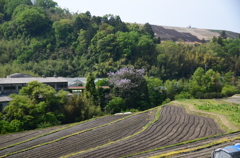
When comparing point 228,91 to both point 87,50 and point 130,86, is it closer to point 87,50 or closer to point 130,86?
point 130,86

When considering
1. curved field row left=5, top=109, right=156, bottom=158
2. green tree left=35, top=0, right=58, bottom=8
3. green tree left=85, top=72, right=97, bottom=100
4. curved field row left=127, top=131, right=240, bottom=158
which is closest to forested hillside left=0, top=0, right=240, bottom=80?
green tree left=35, top=0, right=58, bottom=8

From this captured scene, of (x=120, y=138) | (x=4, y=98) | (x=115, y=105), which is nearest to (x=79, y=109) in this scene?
(x=115, y=105)

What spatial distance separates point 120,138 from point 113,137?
19.8 inches

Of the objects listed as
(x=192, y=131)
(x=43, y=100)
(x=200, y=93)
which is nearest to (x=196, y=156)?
(x=192, y=131)

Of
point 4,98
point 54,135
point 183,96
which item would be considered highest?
point 4,98

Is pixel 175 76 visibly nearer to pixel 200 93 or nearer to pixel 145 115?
pixel 200 93

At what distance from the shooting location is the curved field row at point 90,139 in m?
15.4

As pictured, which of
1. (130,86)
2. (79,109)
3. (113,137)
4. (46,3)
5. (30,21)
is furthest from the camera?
(46,3)

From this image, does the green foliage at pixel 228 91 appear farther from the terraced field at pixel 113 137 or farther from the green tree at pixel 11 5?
the green tree at pixel 11 5

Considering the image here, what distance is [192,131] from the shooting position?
57.8 ft

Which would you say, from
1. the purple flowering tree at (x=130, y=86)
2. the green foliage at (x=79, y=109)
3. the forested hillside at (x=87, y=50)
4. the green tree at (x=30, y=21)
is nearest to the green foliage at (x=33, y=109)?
the green foliage at (x=79, y=109)

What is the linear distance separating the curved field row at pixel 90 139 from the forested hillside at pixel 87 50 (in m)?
25.5

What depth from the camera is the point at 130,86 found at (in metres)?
31.7

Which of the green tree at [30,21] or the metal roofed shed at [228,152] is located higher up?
the green tree at [30,21]
